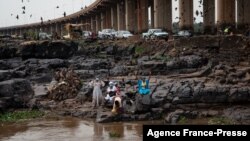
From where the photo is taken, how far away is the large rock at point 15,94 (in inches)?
889

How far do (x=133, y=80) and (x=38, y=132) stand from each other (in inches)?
394

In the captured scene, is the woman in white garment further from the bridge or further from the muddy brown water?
the bridge

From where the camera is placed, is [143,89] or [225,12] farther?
[225,12]

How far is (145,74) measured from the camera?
29844mm

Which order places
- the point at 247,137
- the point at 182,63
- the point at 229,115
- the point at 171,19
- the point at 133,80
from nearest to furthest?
the point at 247,137, the point at 229,115, the point at 133,80, the point at 182,63, the point at 171,19

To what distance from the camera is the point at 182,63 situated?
2981 centimetres

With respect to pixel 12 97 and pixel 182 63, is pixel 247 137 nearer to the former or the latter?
pixel 12 97

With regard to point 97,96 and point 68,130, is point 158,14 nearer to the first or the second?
point 97,96

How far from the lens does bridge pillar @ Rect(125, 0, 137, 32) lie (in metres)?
73.8

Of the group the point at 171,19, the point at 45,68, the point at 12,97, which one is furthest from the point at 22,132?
the point at 171,19

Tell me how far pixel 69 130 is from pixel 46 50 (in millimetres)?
21520

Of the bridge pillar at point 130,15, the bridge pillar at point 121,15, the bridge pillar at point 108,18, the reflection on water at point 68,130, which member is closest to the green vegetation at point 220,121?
the reflection on water at point 68,130

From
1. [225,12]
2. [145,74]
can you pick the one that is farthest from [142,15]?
[145,74]

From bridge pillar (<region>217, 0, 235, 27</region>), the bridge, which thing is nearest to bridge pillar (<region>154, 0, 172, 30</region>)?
the bridge
